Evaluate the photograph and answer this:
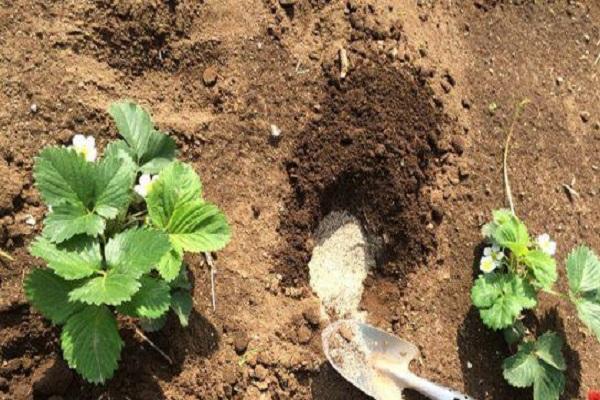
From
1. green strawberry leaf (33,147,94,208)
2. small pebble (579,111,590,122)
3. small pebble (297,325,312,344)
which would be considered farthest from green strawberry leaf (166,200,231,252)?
small pebble (579,111,590,122)

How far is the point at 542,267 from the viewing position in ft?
8.46

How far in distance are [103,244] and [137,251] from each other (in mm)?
172

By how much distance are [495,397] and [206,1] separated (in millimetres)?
1668

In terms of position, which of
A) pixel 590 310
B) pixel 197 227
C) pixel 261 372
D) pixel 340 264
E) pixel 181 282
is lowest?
pixel 261 372

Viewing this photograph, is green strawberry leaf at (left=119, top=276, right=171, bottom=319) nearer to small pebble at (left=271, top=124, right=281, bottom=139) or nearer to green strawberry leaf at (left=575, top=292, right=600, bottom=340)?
small pebble at (left=271, top=124, right=281, bottom=139)

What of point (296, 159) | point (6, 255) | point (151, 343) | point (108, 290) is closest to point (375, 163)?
point (296, 159)

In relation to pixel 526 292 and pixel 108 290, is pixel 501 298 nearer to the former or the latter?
pixel 526 292

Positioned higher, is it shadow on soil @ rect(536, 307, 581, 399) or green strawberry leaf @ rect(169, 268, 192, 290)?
green strawberry leaf @ rect(169, 268, 192, 290)

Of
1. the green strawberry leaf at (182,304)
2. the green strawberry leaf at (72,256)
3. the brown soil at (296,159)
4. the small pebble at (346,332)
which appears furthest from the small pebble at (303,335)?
the green strawberry leaf at (72,256)

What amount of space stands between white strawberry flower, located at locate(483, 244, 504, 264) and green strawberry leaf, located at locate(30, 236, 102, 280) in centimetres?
132

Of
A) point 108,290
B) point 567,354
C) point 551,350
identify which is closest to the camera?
point 108,290

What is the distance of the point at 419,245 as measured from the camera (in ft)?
8.86

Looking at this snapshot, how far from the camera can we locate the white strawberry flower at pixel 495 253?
105 inches

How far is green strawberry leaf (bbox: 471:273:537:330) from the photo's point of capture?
8.38ft
